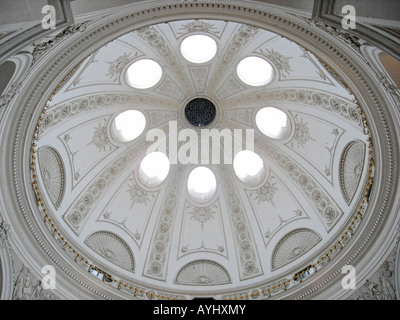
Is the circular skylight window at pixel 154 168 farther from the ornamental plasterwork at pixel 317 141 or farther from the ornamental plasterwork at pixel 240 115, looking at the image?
the ornamental plasterwork at pixel 317 141

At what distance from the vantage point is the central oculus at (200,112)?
16.5 metres

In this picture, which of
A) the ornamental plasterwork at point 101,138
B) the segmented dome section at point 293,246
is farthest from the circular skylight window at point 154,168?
the segmented dome section at point 293,246

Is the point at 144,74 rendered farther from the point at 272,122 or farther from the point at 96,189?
the point at 272,122

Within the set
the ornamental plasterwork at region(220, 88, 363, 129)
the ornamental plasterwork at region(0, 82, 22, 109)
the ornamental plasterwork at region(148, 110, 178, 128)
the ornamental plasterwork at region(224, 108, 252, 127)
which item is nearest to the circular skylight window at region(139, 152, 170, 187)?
the ornamental plasterwork at region(148, 110, 178, 128)

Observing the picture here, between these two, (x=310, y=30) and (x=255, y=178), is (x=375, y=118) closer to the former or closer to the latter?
(x=310, y=30)

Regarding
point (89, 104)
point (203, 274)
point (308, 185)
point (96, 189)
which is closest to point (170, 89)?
point (89, 104)

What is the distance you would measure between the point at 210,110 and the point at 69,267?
847cm

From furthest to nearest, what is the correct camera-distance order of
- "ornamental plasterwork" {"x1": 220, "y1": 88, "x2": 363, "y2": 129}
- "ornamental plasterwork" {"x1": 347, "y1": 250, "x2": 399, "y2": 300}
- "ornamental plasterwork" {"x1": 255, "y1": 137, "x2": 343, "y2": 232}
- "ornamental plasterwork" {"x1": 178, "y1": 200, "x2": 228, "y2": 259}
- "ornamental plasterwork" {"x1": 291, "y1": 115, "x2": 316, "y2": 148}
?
1. "ornamental plasterwork" {"x1": 178, "y1": 200, "x2": 228, "y2": 259}
2. "ornamental plasterwork" {"x1": 291, "y1": 115, "x2": 316, "y2": 148}
3. "ornamental plasterwork" {"x1": 255, "y1": 137, "x2": 343, "y2": 232}
4. "ornamental plasterwork" {"x1": 220, "y1": 88, "x2": 363, "y2": 129}
5. "ornamental plasterwork" {"x1": 347, "y1": 250, "x2": 399, "y2": 300}

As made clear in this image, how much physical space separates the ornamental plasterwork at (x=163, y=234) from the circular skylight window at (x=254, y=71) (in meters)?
4.49

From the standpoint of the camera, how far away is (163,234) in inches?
598

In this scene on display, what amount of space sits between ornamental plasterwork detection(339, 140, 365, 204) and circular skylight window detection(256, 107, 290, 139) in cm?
308

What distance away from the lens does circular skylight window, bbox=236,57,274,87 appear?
1516 centimetres

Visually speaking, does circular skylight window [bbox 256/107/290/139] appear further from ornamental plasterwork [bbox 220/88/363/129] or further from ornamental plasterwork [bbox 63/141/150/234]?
ornamental plasterwork [bbox 63/141/150/234]
